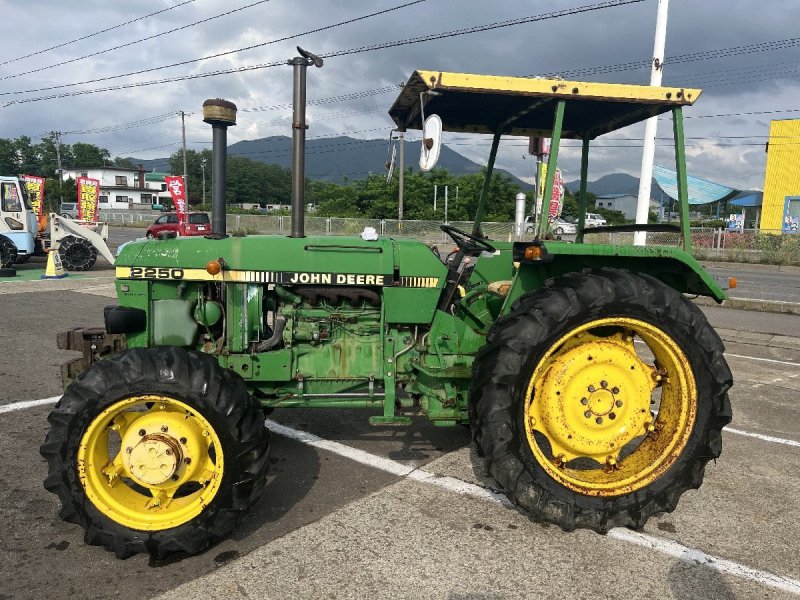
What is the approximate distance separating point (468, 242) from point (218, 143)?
1.67 meters

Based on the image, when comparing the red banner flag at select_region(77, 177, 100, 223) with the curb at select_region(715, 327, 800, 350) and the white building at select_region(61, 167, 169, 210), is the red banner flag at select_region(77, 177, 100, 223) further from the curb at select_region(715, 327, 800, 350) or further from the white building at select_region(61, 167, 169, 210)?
the white building at select_region(61, 167, 169, 210)

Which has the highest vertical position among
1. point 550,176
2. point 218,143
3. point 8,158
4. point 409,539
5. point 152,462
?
point 8,158

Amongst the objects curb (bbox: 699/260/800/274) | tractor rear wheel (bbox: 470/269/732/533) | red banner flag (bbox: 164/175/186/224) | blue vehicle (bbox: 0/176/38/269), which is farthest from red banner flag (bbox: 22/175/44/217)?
curb (bbox: 699/260/800/274)

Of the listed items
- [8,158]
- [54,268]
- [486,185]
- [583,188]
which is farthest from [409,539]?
[8,158]

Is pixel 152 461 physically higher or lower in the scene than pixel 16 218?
lower

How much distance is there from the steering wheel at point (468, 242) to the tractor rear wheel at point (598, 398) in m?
0.78

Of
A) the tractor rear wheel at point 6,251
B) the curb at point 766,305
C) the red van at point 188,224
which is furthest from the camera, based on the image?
the red van at point 188,224

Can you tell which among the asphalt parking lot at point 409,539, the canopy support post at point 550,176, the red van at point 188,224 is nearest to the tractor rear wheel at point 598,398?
the asphalt parking lot at point 409,539

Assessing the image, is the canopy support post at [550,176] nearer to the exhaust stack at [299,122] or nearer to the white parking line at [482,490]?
the exhaust stack at [299,122]

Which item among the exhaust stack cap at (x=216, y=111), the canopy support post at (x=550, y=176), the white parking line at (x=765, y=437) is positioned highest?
the exhaust stack cap at (x=216, y=111)

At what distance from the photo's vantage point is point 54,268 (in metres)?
13.6

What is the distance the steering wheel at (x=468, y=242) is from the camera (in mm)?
3695

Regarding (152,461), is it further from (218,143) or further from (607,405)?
(607,405)

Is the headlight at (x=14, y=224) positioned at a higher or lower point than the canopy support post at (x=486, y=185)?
lower
